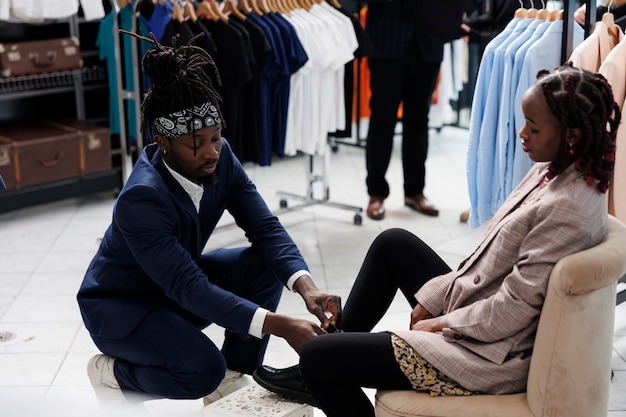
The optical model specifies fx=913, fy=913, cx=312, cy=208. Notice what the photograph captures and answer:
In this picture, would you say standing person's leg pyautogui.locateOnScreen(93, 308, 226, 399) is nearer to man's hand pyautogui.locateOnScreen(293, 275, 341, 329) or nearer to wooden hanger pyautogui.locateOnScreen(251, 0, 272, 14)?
man's hand pyautogui.locateOnScreen(293, 275, 341, 329)

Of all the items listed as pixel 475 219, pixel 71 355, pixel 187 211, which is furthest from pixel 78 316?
pixel 475 219

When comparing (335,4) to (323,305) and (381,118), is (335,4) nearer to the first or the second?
(381,118)

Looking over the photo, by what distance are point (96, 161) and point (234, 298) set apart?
295 centimetres

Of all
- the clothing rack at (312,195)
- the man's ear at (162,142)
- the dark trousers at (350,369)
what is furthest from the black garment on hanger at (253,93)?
the dark trousers at (350,369)

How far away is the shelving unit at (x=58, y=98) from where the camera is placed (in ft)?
15.8

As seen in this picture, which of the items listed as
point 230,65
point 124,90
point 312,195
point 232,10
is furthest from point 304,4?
point 312,195

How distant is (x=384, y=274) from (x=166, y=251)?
572 mm

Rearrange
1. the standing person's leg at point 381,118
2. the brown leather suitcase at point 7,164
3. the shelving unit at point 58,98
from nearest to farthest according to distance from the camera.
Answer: the standing person's leg at point 381,118, the brown leather suitcase at point 7,164, the shelving unit at point 58,98

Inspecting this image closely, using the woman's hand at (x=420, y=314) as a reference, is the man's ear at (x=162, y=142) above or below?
above

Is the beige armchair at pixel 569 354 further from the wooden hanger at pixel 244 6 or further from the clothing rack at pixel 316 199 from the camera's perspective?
the clothing rack at pixel 316 199

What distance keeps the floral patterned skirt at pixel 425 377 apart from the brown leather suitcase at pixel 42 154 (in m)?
3.26

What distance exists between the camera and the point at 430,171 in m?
5.72

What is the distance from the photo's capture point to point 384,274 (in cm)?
240

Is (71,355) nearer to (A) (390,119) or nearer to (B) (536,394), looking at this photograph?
(B) (536,394)
